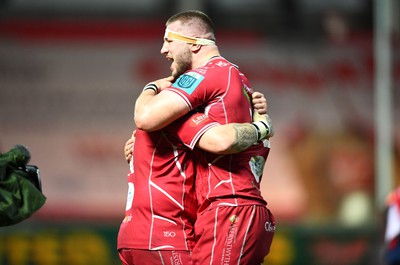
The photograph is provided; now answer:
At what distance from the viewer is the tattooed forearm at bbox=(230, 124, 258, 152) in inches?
234

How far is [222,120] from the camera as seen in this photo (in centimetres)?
612

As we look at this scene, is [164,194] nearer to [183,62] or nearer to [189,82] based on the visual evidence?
[189,82]

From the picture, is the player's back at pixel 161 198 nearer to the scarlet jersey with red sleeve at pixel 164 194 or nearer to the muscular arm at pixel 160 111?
the scarlet jersey with red sleeve at pixel 164 194

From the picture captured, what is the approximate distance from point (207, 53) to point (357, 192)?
9.19 metres

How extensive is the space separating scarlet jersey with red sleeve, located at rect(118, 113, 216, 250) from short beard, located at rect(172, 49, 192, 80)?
42cm

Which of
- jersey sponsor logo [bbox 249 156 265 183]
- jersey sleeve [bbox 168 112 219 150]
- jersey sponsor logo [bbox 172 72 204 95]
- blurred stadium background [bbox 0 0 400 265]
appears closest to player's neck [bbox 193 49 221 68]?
jersey sponsor logo [bbox 172 72 204 95]

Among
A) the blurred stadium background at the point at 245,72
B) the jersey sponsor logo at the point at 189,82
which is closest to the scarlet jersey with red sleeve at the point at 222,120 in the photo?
the jersey sponsor logo at the point at 189,82

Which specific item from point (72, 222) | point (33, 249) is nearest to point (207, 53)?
point (33, 249)

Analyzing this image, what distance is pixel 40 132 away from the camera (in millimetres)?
14984

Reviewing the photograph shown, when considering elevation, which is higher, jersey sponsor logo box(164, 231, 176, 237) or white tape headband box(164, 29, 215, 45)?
white tape headband box(164, 29, 215, 45)

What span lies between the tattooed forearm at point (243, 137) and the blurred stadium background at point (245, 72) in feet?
28.6

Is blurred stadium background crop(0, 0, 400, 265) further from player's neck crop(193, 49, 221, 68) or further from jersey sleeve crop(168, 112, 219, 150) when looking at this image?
jersey sleeve crop(168, 112, 219, 150)

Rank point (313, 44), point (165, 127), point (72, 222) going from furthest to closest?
point (313, 44), point (72, 222), point (165, 127)

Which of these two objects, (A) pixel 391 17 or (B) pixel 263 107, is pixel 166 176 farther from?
(A) pixel 391 17
